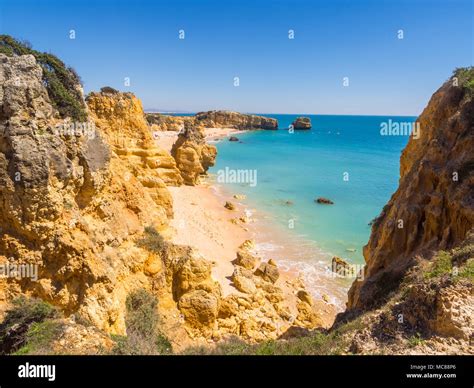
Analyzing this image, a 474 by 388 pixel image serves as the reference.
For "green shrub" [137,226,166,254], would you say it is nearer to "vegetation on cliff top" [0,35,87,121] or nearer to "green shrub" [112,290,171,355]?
"green shrub" [112,290,171,355]

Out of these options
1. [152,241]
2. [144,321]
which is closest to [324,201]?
[152,241]

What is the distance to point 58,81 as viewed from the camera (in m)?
11.0

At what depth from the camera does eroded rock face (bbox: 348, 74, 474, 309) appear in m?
9.90

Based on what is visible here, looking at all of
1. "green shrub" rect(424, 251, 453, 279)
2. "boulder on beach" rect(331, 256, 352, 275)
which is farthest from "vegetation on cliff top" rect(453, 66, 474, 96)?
"boulder on beach" rect(331, 256, 352, 275)

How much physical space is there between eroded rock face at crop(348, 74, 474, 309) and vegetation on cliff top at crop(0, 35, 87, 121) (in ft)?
38.2

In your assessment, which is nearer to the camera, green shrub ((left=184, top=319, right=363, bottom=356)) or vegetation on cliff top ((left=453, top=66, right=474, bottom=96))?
green shrub ((left=184, top=319, right=363, bottom=356))

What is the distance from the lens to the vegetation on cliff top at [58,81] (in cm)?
1033

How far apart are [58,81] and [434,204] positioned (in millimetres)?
13644

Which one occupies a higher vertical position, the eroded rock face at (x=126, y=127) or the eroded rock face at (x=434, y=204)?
the eroded rock face at (x=126, y=127)

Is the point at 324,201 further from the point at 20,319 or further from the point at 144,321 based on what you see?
the point at 20,319

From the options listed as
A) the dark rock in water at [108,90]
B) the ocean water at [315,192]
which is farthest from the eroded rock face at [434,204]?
the dark rock in water at [108,90]

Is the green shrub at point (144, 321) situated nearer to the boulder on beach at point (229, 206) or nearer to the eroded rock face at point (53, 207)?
the eroded rock face at point (53, 207)

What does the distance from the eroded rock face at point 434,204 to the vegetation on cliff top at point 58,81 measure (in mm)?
11640
